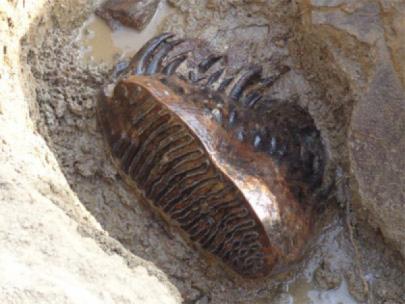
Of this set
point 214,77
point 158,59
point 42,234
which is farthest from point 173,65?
point 42,234

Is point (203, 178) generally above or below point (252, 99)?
below

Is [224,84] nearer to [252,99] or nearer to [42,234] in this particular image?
[252,99]

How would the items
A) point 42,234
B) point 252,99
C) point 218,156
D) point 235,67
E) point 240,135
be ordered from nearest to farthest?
point 42,234
point 218,156
point 240,135
point 252,99
point 235,67

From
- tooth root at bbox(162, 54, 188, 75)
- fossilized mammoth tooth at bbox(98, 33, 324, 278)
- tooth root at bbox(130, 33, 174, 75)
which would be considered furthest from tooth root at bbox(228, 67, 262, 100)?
tooth root at bbox(130, 33, 174, 75)

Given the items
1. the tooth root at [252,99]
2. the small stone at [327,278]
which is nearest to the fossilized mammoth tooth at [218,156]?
the tooth root at [252,99]

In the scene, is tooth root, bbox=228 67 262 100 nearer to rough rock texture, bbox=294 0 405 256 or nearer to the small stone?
rough rock texture, bbox=294 0 405 256

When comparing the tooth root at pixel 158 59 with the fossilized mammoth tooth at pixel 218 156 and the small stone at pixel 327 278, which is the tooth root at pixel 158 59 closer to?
the fossilized mammoth tooth at pixel 218 156
